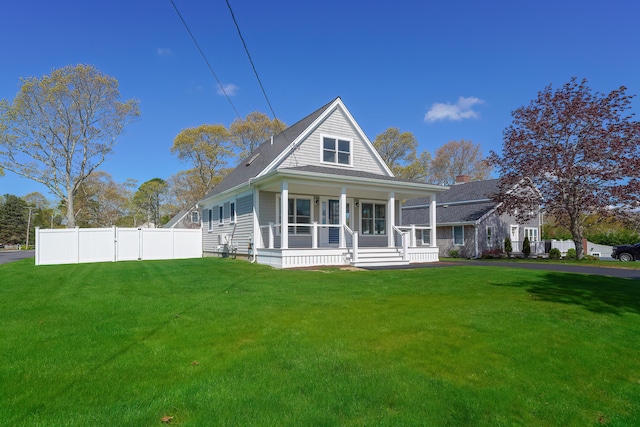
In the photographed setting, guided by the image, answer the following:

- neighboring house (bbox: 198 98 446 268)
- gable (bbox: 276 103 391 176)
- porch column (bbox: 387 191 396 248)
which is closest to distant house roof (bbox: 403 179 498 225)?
gable (bbox: 276 103 391 176)

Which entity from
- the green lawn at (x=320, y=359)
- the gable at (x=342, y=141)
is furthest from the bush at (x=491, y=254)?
the green lawn at (x=320, y=359)

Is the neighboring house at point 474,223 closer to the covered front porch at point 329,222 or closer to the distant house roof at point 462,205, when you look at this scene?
the distant house roof at point 462,205

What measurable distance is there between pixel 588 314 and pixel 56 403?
7.18 m

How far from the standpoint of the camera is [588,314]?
6.31 metres

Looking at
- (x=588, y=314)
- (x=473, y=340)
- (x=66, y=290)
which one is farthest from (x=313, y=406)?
(x=66, y=290)

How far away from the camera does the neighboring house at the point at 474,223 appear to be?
2730 centimetres

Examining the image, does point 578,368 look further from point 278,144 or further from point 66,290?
point 278,144

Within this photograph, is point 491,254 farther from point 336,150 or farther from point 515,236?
point 336,150

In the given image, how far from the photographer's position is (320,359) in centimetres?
418

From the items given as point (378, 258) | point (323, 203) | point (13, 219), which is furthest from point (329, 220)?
point (13, 219)

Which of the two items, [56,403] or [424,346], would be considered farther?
[424,346]

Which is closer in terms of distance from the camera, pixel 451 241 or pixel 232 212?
pixel 232 212

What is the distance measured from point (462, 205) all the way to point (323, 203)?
16.4 meters

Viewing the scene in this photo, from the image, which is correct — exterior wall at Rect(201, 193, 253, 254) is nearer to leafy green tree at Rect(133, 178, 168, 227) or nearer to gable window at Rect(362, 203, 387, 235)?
gable window at Rect(362, 203, 387, 235)
